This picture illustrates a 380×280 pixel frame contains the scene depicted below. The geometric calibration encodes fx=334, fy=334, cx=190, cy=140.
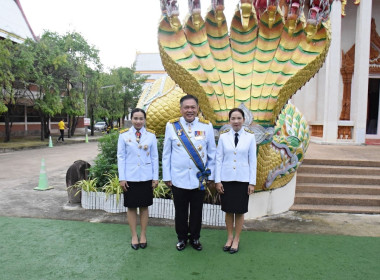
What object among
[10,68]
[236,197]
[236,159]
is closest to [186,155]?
[236,159]

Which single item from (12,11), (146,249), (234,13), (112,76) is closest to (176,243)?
(146,249)

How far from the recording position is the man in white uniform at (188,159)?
3160 millimetres

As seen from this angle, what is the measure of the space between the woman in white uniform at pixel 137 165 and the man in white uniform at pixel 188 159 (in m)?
Answer: 0.21

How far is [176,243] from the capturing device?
354 cm

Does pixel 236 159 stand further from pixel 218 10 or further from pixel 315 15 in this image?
pixel 315 15

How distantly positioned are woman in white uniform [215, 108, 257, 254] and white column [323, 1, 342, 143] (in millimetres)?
7086

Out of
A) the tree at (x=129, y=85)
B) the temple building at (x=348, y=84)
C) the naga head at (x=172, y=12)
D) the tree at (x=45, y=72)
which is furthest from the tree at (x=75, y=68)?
the naga head at (x=172, y=12)

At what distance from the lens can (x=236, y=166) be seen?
3.18m

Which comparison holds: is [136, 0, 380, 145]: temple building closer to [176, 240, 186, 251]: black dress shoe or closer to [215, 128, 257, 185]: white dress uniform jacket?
[215, 128, 257, 185]: white dress uniform jacket

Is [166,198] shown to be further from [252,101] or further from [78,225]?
[252,101]

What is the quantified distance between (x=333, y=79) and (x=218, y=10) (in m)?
6.84

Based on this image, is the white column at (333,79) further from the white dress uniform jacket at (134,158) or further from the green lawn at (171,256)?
the white dress uniform jacket at (134,158)

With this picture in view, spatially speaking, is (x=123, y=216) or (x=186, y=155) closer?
(x=186, y=155)

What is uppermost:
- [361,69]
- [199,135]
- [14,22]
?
[14,22]
